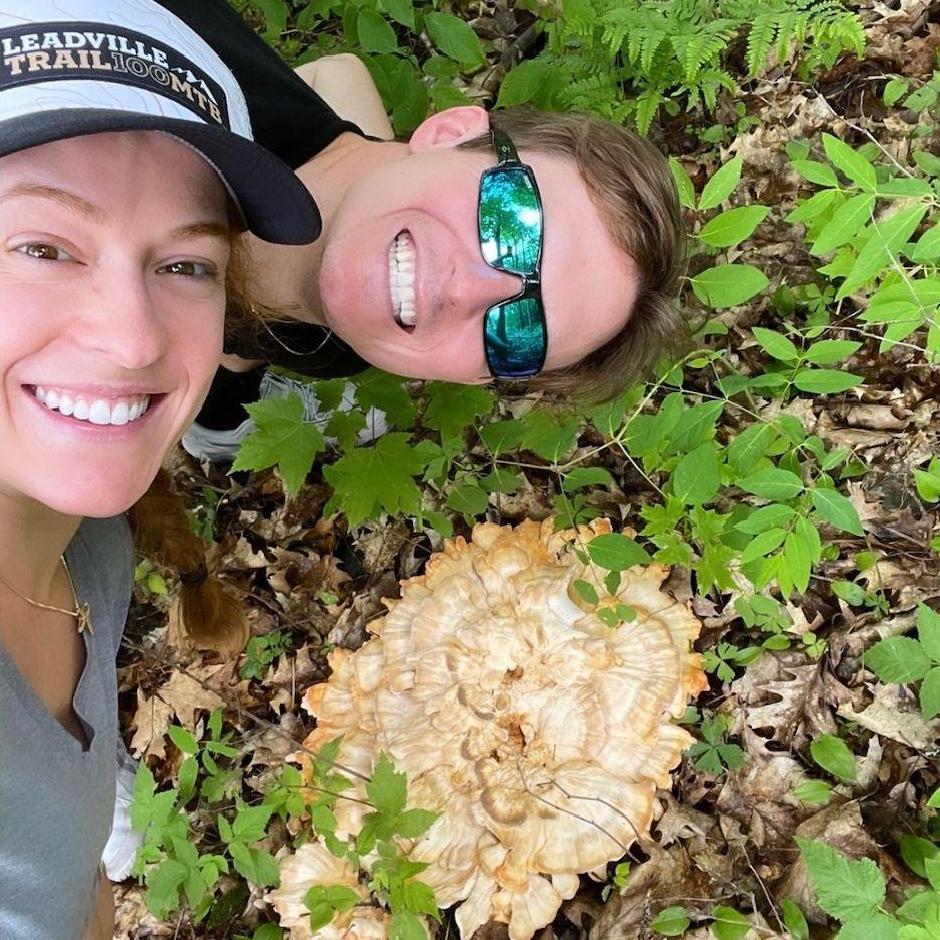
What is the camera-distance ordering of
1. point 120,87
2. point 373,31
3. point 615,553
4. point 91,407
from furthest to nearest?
point 373,31, point 615,553, point 91,407, point 120,87

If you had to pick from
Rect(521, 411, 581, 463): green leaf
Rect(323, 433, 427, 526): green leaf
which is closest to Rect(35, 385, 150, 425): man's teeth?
Rect(323, 433, 427, 526): green leaf

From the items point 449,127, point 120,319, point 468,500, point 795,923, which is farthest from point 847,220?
point 795,923

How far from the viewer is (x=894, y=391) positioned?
3600 mm

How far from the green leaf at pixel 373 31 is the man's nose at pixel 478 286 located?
5.50 feet

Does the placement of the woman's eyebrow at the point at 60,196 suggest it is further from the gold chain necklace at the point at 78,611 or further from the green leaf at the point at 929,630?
the green leaf at the point at 929,630

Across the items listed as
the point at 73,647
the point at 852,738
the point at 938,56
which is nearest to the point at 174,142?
the point at 73,647

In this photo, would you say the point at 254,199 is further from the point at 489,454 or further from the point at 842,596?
the point at 842,596

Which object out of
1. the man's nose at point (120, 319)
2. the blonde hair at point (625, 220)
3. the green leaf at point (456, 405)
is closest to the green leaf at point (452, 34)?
the blonde hair at point (625, 220)

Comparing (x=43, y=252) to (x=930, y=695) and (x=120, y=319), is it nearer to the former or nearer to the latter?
(x=120, y=319)

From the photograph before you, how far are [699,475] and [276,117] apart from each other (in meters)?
2.46

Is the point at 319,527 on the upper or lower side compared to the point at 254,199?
lower

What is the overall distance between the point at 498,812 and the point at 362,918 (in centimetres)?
76

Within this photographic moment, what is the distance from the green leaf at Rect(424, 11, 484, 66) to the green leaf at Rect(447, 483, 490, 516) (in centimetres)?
215

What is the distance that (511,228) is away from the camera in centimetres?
263
